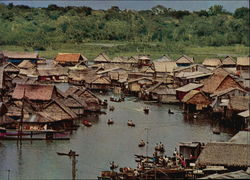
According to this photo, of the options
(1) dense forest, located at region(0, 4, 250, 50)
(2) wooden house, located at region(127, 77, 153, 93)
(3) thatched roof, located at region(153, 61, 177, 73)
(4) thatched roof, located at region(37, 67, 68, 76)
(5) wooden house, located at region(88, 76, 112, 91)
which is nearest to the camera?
(2) wooden house, located at region(127, 77, 153, 93)

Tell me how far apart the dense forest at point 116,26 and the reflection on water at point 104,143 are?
731 inches

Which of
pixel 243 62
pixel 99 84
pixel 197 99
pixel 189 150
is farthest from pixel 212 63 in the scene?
pixel 189 150

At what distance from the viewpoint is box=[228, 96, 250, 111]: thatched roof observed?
1827cm

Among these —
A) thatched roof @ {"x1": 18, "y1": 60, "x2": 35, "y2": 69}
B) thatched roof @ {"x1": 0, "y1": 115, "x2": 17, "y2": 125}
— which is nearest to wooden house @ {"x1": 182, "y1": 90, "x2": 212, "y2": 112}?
thatched roof @ {"x1": 0, "y1": 115, "x2": 17, "y2": 125}

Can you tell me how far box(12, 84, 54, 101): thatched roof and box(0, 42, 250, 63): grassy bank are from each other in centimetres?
1619

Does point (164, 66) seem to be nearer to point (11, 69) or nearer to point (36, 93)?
point (11, 69)

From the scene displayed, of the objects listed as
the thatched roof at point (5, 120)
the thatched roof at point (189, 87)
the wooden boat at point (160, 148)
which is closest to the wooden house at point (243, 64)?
the thatched roof at point (189, 87)

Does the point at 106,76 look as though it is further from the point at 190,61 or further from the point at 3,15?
the point at 3,15

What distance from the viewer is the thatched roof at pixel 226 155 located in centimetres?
1243

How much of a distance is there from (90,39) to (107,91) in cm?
1549

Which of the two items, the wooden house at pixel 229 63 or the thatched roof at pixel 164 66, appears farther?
the wooden house at pixel 229 63

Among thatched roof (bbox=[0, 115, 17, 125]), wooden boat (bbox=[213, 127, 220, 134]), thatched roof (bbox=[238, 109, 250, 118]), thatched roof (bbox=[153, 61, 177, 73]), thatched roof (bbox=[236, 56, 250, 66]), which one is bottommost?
wooden boat (bbox=[213, 127, 220, 134])

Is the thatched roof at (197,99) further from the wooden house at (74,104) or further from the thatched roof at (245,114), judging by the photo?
the wooden house at (74,104)

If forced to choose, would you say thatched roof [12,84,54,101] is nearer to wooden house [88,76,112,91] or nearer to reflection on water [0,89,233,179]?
reflection on water [0,89,233,179]
